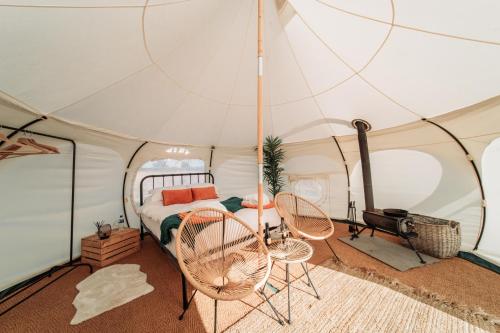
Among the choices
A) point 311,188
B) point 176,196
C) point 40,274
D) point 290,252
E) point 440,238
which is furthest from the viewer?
point 311,188

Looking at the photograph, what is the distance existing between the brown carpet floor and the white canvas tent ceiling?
2.27 meters

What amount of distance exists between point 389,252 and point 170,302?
11.0 ft

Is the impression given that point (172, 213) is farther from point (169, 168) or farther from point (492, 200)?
point (492, 200)

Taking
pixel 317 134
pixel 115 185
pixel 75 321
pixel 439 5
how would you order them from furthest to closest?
pixel 317 134 < pixel 115 185 < pixel 75 321 < pixel 439 5

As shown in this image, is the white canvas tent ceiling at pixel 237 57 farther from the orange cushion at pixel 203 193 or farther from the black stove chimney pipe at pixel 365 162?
the orange cushion at pixel 203 193

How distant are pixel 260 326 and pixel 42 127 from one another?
12.5ft

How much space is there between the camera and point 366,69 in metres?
2.35

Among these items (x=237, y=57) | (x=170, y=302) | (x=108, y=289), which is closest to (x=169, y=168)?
(x=108, y=289)

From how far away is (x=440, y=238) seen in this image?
2693 mm

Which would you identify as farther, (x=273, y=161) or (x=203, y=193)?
(x=273, y=161)

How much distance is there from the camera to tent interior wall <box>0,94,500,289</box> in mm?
2307

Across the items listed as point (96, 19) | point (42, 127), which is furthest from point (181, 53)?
point (42, 127)

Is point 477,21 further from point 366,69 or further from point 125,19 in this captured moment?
point 125,19

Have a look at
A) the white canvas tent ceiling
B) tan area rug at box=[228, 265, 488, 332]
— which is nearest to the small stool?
tan area rug at box=[228, 265, 488, 332]
